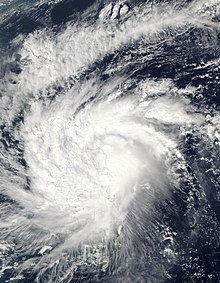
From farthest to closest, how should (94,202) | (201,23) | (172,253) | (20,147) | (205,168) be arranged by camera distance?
(201,23) → (20,147) → (94,202) → (205,168) → (172,253)

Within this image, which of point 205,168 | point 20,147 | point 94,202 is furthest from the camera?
point 20,147

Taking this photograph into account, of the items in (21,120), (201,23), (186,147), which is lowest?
(186,147)

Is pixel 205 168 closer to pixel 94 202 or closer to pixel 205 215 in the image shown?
pixel 205 215

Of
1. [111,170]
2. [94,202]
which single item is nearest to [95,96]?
[111,170]

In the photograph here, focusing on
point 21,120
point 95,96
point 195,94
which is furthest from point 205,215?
point 21,120

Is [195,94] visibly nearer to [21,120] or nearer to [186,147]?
[186,147]

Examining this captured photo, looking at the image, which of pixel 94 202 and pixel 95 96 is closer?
pixel 94 202

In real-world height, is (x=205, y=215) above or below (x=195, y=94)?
below
